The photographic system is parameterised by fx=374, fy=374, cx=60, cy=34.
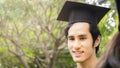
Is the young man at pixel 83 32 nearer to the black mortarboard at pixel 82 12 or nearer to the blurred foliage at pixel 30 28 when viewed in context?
the black mortarboard at pixel 82 12

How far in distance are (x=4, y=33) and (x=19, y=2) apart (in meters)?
0.90

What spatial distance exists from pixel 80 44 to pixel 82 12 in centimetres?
40

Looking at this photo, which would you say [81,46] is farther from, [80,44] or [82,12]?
[82,12]

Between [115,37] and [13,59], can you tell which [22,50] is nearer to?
[13,59]

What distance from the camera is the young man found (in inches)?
102

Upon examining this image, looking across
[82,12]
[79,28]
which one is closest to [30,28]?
[82,12]

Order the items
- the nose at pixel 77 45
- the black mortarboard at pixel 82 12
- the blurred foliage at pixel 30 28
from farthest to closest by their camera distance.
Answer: the blurred foliage at pixel 30 28
the black mortarboard at pixel 82 12
the nose at pixel 77 45

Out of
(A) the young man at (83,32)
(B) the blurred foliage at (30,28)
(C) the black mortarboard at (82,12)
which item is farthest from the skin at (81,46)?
(B) the blurred foliage at (30,28)

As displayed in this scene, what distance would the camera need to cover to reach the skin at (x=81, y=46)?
8.50ft

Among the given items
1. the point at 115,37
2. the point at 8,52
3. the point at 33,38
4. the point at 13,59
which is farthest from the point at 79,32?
the point at 13,59

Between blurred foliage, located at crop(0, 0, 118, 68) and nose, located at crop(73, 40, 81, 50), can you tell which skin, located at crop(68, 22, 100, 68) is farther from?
blurred foliage, located at crop(0, 0, 118, 68)

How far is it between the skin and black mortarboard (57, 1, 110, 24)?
0.60 ft

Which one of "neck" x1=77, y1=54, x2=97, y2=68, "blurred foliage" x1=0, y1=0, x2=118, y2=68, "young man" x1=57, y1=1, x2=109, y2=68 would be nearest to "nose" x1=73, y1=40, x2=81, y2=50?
"young man" x1=57, y1=1, x2=109, y2=68

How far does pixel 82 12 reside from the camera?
9.52 feet
